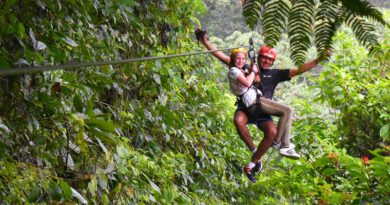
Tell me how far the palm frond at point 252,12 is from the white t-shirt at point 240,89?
11.0 feet

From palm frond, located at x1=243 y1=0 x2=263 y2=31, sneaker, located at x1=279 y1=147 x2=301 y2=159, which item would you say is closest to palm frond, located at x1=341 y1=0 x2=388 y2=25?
palm frond, located at x1=243 y1=0 x2=263 y2=31

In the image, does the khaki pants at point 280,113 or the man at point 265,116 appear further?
the khaki pants at point 280,113

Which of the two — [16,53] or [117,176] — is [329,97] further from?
[16,53]

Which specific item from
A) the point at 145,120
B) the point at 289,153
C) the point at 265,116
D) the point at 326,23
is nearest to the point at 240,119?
the point at 265,116

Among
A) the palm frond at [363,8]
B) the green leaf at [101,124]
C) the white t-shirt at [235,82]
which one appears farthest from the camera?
the white t-shirt at [235,82]

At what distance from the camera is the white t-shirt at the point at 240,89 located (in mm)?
4441

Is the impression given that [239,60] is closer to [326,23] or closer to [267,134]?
[267,134]

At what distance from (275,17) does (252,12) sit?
0.13 ft

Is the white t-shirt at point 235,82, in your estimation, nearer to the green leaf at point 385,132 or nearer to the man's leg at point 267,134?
the man's leg at point 267,134

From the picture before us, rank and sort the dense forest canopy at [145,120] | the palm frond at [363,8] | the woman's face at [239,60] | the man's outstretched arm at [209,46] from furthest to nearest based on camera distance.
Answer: the man's outstretched arm at [209,46] → the woman's face at [239,60] → the dense forest canopy at [145,120] → the palm frond at [363,8]

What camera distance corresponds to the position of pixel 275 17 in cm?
107

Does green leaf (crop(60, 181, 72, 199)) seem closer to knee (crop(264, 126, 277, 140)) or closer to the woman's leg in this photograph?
the woman's leg

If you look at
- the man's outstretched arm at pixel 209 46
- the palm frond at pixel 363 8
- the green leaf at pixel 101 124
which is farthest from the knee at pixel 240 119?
the palm frond at pixel 363 8

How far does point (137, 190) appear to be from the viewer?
126 inches
